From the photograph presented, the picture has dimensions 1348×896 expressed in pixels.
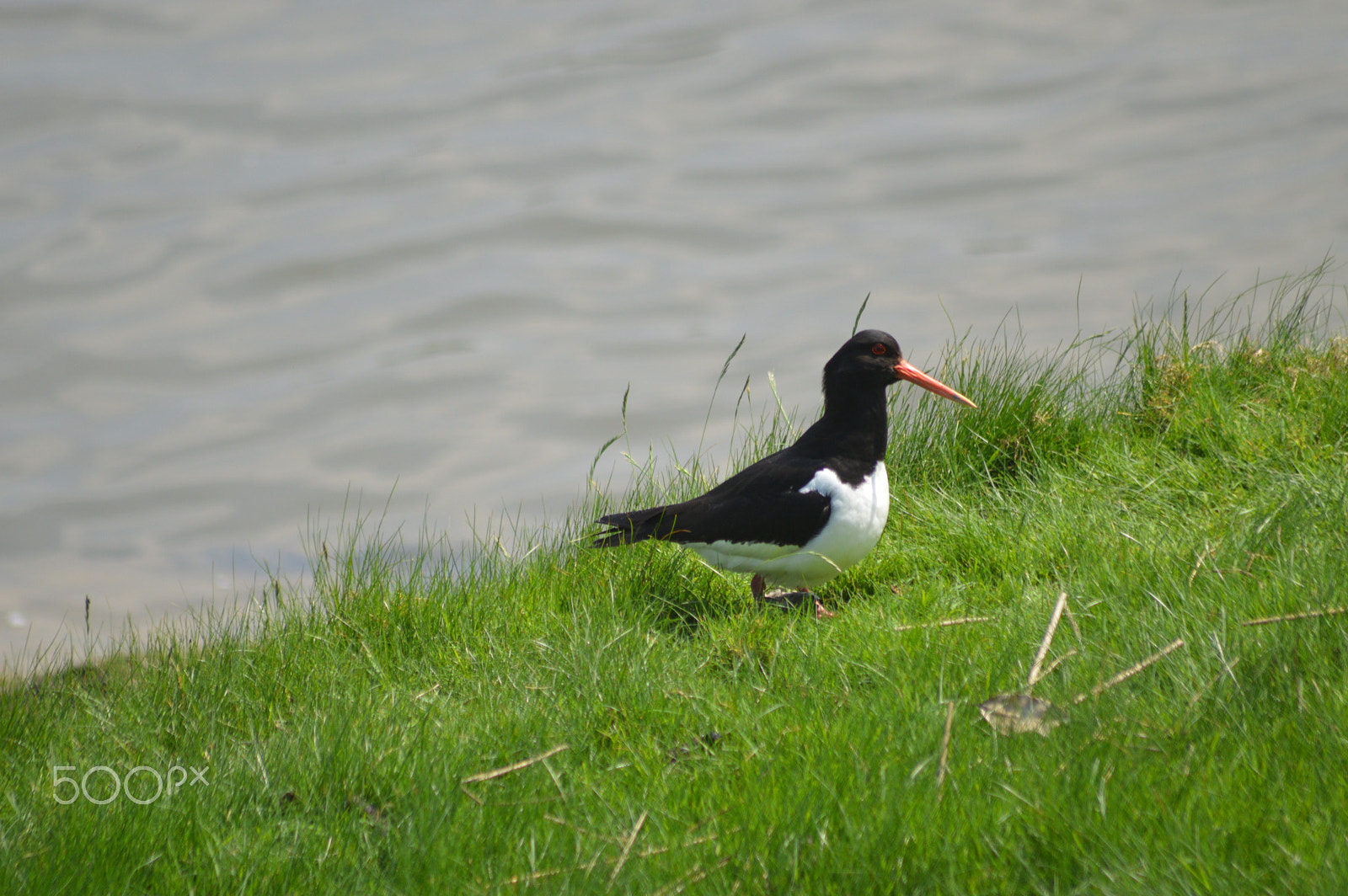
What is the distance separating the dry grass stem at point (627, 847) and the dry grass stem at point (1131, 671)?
1.20 metres

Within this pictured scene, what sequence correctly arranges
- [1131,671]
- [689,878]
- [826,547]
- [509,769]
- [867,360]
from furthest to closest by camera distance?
[867,360] < [826,547] < [509,769] < [1131,671] < [689,878]

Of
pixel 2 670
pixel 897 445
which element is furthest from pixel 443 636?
pixel 897 445

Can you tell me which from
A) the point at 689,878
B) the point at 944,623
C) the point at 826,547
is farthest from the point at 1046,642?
the point at 826,547

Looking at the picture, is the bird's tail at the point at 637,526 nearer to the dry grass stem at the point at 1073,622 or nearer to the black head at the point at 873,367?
the black head at the point at 873,367

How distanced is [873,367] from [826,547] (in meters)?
0.96

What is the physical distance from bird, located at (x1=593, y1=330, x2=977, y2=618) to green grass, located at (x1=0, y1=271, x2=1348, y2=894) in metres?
0.18

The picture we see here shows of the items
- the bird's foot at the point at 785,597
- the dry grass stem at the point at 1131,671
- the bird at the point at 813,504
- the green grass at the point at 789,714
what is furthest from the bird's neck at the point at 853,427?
the dry grass stem at the point at 1131,671

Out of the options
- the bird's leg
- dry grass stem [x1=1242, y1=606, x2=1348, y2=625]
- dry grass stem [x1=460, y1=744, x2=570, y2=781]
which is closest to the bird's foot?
the bird's leg

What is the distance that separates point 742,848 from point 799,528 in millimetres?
2171

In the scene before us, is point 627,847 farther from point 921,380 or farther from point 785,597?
point 921,380

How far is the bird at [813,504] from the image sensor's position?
472cm

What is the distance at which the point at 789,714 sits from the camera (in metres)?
3.39

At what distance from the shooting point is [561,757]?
333 centimetres

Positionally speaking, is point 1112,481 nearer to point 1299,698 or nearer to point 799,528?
point 799,528
